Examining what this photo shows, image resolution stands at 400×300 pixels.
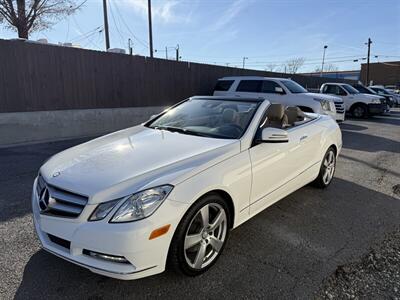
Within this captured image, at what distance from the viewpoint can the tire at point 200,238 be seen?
2.31m

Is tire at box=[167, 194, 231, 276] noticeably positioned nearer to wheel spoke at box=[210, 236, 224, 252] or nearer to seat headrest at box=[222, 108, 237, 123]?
wheel spoke at box=[210, 236, 224, 252]

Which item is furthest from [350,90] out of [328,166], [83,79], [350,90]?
[83,79]

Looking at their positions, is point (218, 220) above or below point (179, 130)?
below

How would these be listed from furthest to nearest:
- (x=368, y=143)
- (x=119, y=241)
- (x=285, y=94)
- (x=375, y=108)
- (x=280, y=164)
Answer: (x=375, y=108) < (x=285, y=94) < (x=368, y=143) < (x=280, y=164) < (x=119, y=241)

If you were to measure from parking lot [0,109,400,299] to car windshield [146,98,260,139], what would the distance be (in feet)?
3.80

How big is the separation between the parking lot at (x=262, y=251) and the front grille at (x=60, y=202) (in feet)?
2.09

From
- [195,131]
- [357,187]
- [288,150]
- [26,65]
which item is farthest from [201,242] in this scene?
[26,65]

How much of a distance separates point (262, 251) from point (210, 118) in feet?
5.43

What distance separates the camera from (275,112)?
395cm

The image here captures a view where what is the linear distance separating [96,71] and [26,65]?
2.16m

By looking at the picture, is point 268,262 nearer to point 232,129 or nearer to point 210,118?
point 232,129

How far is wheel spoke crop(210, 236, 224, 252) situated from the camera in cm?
265

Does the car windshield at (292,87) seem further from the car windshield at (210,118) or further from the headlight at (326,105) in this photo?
the car windshield at (210,118)

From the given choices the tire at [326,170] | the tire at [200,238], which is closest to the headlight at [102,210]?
the tire at [200,238]
